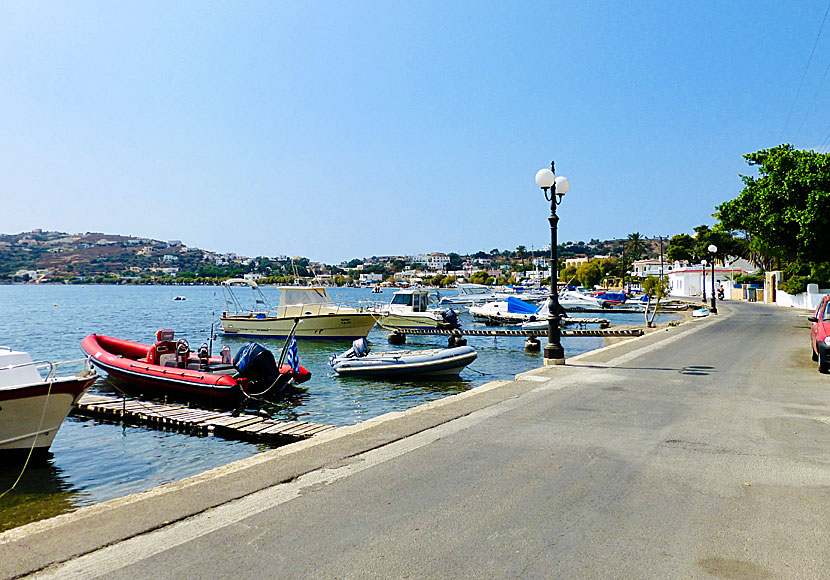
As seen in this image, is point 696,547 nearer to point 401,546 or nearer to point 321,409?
point 401,546

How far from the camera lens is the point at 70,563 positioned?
4359 mm

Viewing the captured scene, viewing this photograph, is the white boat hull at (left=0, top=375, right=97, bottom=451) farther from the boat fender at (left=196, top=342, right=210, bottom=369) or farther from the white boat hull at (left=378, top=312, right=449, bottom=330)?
the white boat hull at (left=378, top=312, right=449, bottom=330)

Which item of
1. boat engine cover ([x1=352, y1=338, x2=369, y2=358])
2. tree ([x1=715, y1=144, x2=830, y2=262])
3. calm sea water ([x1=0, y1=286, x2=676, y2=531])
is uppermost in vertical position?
tree ([x1=715, y1=144, x2=830, y2=262])

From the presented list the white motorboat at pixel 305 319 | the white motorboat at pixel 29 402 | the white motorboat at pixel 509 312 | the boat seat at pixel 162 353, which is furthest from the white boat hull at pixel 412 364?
the white motorboat at pixel 509 312

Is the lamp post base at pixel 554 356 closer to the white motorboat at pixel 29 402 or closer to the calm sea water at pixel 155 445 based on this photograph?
the calm sea water at pixel 155 445

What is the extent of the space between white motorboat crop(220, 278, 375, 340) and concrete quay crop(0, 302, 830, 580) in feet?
92.6

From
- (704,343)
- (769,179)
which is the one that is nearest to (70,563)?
(704,343)

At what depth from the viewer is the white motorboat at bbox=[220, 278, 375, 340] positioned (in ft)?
123

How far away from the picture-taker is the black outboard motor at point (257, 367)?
16.3 m

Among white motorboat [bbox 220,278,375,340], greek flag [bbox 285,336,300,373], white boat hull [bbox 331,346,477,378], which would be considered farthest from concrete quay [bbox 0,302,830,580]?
white motorboat [bbox 220,278,375,340]

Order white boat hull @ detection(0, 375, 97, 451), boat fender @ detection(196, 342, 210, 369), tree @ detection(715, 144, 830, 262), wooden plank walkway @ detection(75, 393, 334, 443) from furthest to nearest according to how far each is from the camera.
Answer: tree @ detection(715, 144, 830, 262), boat fender @ detection(196, 342, 210, 369), wooden plank walkway @ detection(75, 393, 334, 443), white boat hull @ detection(0, 375, 97, 451)

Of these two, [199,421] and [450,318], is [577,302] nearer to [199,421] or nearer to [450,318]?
[450,318]

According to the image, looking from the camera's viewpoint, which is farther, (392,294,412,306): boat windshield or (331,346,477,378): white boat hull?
(392,294,412,306): boat windshield

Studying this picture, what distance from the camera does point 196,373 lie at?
1614 cm
